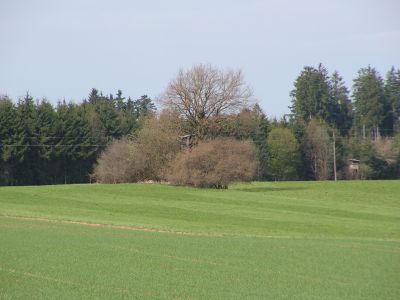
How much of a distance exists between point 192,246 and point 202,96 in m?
47.8

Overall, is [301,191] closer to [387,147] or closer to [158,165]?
[158,165]

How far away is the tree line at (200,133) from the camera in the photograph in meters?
73.4

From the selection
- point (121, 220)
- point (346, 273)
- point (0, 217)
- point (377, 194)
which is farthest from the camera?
point (377, 194)

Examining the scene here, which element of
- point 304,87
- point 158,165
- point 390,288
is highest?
point 304,87

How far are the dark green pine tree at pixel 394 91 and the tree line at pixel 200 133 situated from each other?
0.47m

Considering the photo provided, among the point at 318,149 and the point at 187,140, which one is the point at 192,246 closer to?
the point at 187,140

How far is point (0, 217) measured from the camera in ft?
125

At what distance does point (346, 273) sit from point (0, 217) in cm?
2295

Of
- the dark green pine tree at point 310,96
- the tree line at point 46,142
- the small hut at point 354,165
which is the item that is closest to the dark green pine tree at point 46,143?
the tree line at point 46,142

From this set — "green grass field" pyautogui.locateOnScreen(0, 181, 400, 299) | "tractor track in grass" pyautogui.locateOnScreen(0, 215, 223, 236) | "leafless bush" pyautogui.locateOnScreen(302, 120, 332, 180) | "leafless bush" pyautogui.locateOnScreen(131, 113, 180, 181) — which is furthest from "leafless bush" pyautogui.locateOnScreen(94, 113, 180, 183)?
"leafless bush" pyautogui.locateOnScreen(302, 120, 332, 180)

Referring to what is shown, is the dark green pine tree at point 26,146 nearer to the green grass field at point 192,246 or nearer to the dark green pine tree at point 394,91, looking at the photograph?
the green grass field at point 192,246

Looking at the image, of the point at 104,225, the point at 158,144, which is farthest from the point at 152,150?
the point at 104,225

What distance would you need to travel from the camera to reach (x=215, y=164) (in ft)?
217

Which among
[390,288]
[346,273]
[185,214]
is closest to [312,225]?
[185,214]
